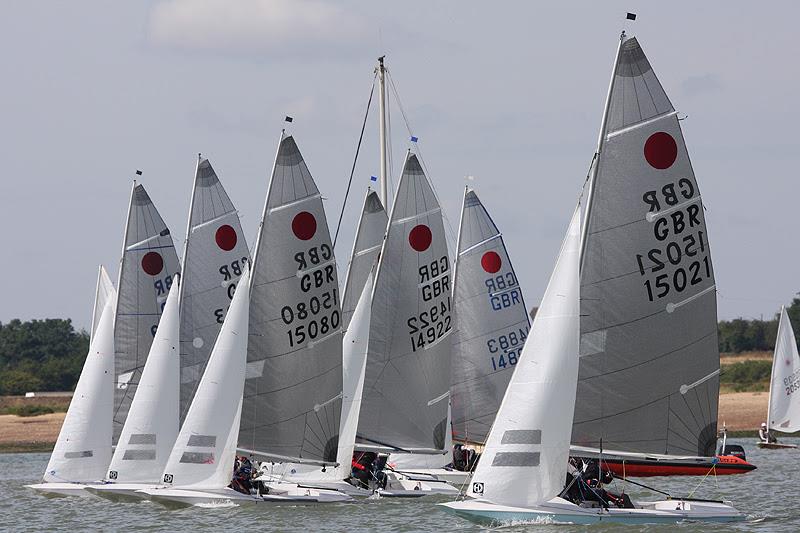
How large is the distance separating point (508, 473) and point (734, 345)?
3689 inches

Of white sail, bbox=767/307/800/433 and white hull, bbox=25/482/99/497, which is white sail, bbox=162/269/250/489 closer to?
white hull, bbox=25/482/99/497

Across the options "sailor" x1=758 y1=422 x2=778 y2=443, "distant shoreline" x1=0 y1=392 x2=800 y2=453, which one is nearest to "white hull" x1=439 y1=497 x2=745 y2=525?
"sailor" x1=758 y1=422 x2=778 y2=443

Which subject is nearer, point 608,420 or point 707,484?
point 608,420

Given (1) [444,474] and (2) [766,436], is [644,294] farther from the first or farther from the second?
(2) [766,436]

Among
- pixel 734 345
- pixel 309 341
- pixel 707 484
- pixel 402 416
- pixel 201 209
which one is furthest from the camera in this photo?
pixel 734 345

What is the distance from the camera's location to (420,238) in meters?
40.7

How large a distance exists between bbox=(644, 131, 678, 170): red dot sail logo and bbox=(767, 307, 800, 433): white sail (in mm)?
38996

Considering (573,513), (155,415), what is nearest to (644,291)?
(573,513)

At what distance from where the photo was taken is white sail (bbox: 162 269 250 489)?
33.5m

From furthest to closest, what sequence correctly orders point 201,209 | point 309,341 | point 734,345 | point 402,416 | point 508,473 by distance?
point 734,345
point 201,209
point 402,416
point 309,341
point 508,473

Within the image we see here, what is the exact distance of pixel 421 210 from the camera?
40.9m

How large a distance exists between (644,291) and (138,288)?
63.8 ft

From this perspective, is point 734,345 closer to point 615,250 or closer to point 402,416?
point 402,416

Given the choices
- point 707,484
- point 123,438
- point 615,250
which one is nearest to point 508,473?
point 615,250
